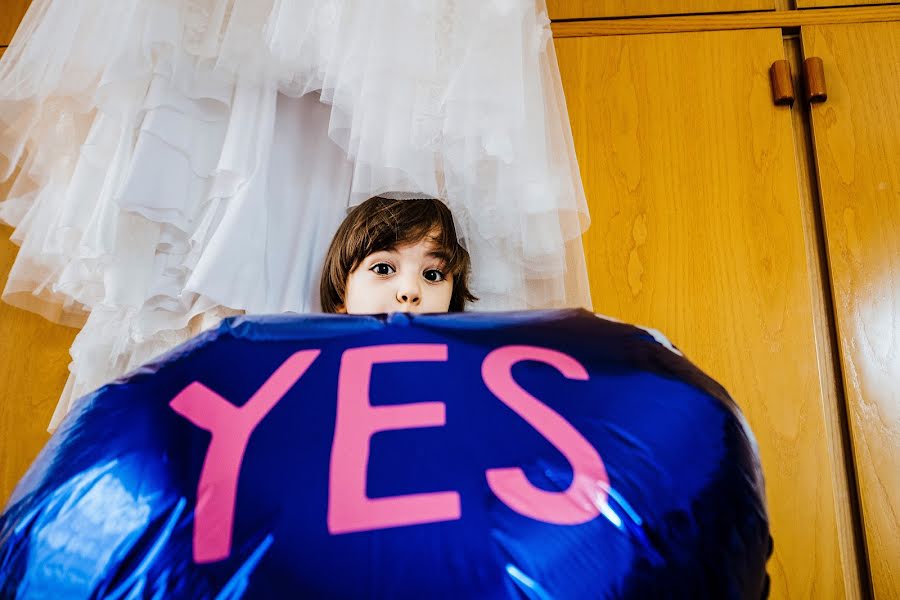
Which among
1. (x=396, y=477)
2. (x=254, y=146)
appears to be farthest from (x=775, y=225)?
(x=396, y=477)

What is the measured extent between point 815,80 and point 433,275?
2.63ft

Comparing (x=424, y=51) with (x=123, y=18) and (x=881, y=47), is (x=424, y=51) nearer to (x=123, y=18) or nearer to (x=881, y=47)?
(x=123, y=18)

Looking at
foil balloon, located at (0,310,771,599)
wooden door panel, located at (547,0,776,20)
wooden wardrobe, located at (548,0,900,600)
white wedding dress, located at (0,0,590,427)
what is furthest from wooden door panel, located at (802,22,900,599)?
foil balloon, located at (0,310,771,599)

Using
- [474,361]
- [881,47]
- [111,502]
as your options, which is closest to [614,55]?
[881,47]

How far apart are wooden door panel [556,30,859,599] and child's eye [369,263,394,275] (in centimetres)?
42

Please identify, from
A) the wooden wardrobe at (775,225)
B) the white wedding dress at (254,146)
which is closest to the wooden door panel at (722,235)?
the wooden wardrobe at (775,225)

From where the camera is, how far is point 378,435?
36cm

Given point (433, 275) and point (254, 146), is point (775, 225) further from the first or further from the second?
point (254, 146)

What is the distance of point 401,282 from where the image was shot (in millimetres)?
878

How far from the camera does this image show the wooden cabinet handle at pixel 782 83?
3.89 feet

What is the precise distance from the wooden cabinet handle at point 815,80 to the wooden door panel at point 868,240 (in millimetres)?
18

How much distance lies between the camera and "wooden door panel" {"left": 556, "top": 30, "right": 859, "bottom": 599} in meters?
1.05

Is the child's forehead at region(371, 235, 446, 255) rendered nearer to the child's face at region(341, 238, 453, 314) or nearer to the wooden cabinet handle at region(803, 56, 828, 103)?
the child's face at region(341, 238, 453, 314)

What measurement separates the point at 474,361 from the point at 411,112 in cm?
47
